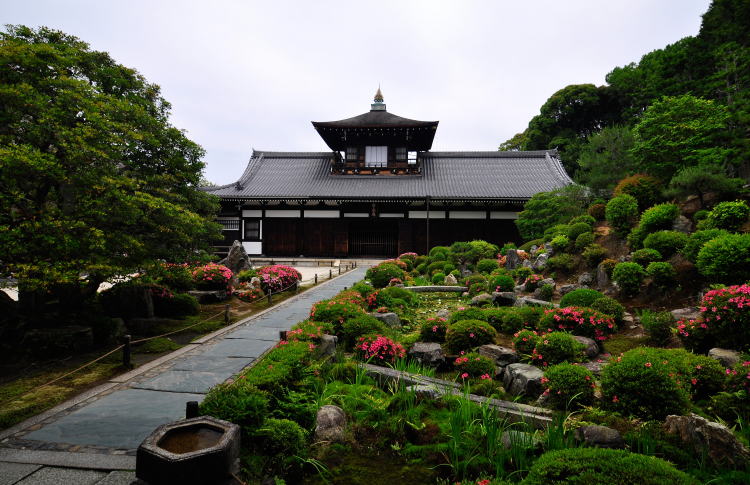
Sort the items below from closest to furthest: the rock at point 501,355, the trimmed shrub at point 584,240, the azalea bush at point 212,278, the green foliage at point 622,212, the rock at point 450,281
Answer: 1. the rock at point 501,355
2. the green foliage at point 622,212
3. the trimmed shrub at point 584,240
4. the azalea bush at point 212,278
5. the rock at point 450,281

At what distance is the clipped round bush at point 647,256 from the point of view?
24.3 ft

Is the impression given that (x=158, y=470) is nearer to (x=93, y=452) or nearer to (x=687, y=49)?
(x=93, y=452)

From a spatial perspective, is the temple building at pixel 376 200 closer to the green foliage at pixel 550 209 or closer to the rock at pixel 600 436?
the green foliage at pixel 550 209

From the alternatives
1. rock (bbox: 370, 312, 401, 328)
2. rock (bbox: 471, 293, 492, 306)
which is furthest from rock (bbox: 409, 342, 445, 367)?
rock (bbox: 471, 293, 492, 306)

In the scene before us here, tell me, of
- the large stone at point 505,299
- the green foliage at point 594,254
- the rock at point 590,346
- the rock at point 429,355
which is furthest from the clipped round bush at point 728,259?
the rock at point 429,355

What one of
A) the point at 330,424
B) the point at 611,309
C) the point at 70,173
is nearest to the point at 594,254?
the point at 611,309

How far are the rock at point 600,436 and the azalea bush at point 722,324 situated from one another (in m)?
3.07

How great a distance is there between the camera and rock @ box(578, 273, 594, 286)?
8922 millimetres

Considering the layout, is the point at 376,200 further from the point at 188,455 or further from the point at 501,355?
the point at 188,455

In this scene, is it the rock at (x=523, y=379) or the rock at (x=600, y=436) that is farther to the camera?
the rock at (x=523, y=379)

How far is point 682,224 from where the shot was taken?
8.16 m

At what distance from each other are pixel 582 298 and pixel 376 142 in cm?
2022

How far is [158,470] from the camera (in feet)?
7.23

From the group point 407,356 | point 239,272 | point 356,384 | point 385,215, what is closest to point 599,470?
point 356,384
